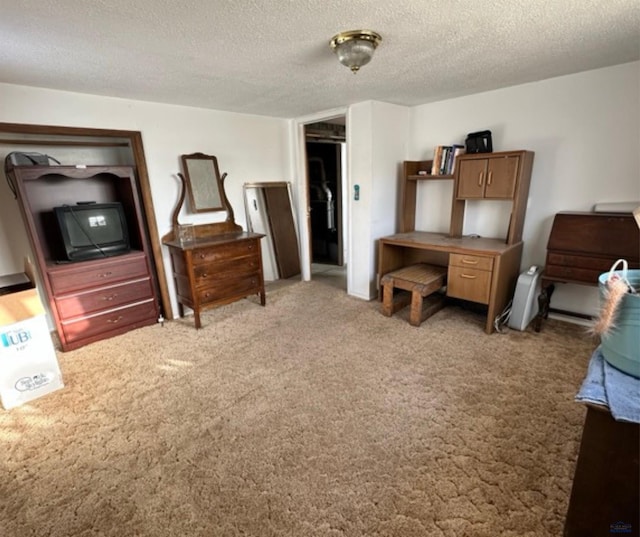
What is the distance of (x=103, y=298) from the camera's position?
2893mm

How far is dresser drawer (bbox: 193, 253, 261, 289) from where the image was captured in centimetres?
309

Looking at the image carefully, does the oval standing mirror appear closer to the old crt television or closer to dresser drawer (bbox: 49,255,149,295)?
the old crt television

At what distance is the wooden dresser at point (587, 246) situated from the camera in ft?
7.93

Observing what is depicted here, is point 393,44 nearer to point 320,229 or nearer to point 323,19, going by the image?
point 323,19

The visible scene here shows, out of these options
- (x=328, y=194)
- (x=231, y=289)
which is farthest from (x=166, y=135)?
(x=328, y=194)

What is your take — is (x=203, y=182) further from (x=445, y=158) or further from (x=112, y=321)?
(x=445, y=158)

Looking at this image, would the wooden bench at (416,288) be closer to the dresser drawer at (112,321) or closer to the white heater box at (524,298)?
the white heater box at (524,298)

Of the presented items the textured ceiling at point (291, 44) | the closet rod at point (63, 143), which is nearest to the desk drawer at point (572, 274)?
the textured ceiling at point (291, 44)

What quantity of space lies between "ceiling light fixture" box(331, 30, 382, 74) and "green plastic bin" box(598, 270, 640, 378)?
1616 mm

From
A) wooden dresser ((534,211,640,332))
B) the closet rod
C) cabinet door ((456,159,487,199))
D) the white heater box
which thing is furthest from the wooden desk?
the closet rod

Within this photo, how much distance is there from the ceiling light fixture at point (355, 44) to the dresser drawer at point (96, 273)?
2441 mm

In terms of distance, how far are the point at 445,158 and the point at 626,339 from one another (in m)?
2.63

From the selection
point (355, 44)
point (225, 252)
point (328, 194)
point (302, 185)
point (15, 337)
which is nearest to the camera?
point (355, 44)

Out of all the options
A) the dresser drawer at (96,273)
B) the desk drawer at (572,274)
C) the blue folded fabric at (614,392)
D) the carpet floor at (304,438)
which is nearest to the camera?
the blue folded fabric at (614,392)
